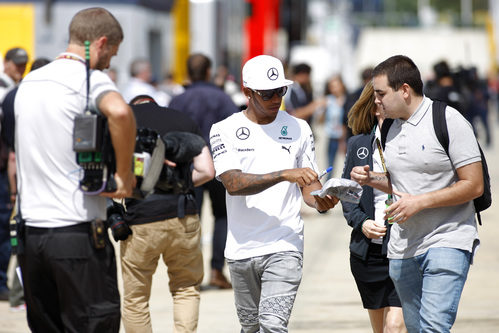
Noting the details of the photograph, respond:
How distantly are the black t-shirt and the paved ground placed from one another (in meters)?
1.65

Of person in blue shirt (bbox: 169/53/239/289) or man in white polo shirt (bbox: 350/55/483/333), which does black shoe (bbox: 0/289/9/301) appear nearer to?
person in blue shirt (bbox: 169/53/239/289)

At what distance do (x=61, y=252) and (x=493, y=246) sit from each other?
8057 mm

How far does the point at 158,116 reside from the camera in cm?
614

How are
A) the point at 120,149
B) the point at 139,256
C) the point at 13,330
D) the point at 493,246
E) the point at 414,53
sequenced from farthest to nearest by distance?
the point at 414,53
the point at 493,246
the point at 13,330
the point at 139,256
the point at 120,149

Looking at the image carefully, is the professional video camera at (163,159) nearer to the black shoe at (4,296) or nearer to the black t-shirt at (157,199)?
the black t-shirt at (157,199)

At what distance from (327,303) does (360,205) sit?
2.85 m

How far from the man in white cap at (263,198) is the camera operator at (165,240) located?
2.30ft

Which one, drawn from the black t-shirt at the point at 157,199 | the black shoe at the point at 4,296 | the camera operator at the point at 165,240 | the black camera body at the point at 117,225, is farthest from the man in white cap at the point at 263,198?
the black shoe at the point at 4,296

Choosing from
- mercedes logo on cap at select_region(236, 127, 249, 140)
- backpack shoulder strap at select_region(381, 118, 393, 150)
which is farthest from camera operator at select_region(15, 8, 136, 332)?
backpack shoulder strap at select_region(381, 118, 393, 150)

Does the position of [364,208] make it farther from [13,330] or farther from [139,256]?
[13,330]

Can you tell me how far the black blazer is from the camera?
5609 millimetres

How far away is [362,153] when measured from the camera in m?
5.63

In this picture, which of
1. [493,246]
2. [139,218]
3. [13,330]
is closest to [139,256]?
[139,218]

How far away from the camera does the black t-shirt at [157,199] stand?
603 centimetres
